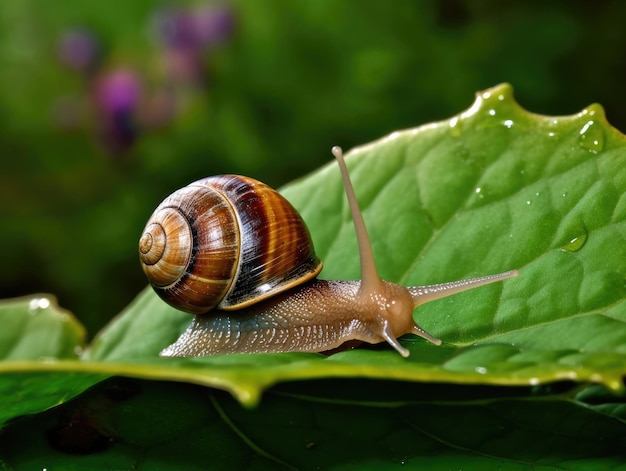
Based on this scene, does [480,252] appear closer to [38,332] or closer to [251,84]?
[38,332]

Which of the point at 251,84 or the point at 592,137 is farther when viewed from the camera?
the point at 251,84

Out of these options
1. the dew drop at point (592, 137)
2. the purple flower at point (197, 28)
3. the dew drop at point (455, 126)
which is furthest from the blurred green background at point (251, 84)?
the dew drop at point (592, 137)

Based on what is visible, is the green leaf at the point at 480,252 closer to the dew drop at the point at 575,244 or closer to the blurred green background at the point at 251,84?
the dew drop at the point at 575,244

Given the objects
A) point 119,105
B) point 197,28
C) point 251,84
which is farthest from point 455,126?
point 119,105

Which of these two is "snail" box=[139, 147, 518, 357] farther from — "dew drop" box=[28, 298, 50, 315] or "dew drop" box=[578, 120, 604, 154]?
"dew drop" box=[578, 120, 604, 154]

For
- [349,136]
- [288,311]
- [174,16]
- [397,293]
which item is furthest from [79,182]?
[397,293]
